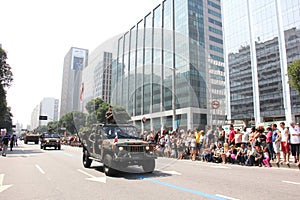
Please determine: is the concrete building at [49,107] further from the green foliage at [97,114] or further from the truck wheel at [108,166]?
the truck wheel at [108,166]

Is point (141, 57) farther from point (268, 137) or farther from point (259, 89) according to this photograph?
point (259, 89)

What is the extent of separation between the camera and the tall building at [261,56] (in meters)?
52.8

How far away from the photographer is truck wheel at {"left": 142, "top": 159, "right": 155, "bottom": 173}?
8.25 m

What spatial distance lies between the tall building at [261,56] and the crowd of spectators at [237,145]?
149ft

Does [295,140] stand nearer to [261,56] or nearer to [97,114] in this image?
[97,114]

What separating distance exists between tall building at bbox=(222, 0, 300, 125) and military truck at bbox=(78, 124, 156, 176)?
52728 mm

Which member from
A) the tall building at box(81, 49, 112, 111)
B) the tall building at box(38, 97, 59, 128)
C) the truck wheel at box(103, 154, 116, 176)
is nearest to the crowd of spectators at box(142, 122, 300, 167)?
the tall building at box(81, 49, 112, 111)

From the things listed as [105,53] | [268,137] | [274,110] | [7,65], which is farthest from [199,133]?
[274,110]

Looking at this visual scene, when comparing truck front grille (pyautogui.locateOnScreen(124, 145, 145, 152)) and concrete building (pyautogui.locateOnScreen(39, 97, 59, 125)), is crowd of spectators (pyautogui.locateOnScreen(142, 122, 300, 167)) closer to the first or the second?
truck front grille (pyautogui.locateOnScreen(124, 145, 145, 152))

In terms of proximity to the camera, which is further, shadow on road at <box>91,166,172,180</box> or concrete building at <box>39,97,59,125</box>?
concrete building at <box>39,97,59,125</box>

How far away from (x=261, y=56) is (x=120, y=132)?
199 feet

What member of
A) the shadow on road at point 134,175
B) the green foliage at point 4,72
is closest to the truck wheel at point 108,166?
the shadow on road at point 134,175

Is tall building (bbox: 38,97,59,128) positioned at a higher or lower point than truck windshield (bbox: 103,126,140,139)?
higher

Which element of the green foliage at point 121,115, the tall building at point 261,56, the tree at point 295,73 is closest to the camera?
the green foliage at point 121,115
